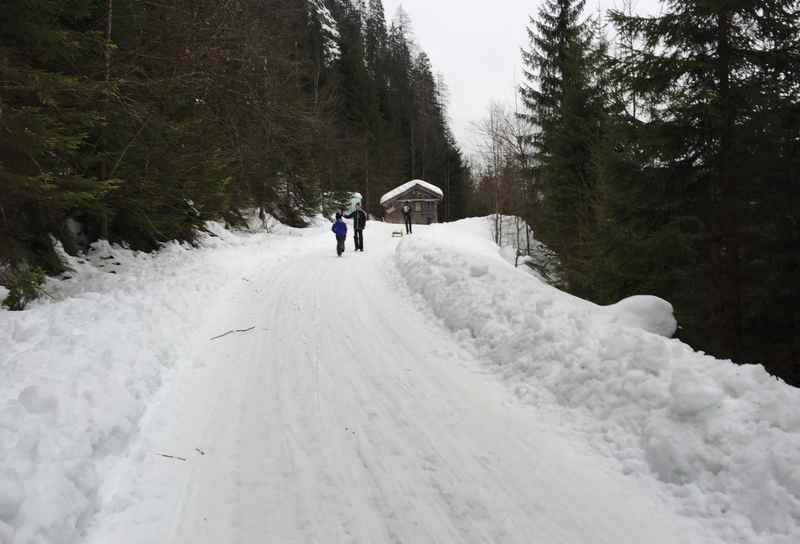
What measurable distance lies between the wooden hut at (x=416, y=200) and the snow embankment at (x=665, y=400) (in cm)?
3597

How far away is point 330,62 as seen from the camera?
4256 centimetres

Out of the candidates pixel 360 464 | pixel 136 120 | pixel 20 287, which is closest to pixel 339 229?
pixel 136 120

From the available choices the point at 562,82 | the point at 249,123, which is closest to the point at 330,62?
the point at 562,82

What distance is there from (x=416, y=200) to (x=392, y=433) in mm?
39381

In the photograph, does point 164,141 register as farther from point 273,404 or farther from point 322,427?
point 322,427

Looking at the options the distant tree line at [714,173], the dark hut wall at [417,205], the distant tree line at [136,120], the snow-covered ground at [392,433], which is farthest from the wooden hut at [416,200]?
the snow-covered ground at [392,433]

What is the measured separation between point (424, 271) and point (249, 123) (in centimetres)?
846

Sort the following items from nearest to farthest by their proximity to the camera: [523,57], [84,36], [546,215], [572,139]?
1. [84,36]
2. [572,139]
3. [546,215]
4. [523,57]

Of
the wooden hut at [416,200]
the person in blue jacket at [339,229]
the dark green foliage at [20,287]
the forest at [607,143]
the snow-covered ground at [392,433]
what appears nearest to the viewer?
the snow-covered ground at [392,433]

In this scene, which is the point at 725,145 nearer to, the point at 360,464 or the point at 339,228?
the point at 360,464

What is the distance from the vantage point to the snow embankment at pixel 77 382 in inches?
104

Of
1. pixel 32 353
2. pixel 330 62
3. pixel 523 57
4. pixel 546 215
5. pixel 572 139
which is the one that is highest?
pixel 330 62

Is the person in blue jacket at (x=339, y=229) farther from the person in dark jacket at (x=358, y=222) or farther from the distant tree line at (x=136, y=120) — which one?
the distant tree line at (x=136, y=120)

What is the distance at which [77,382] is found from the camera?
391 centimetres
